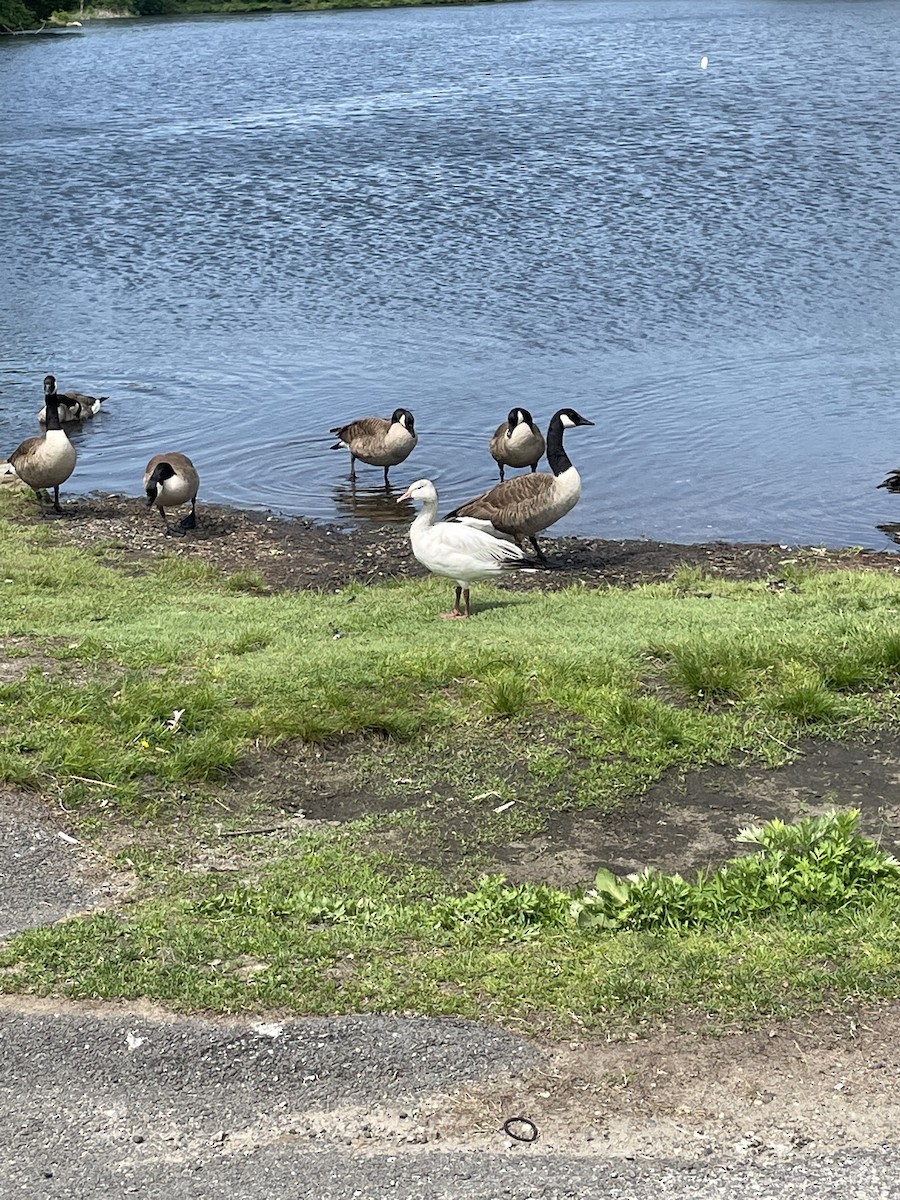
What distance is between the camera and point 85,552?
14.9 metres

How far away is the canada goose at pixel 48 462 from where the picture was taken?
16969 mm

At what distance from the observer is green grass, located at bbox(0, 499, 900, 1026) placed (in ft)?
20.0

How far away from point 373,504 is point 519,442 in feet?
6.51

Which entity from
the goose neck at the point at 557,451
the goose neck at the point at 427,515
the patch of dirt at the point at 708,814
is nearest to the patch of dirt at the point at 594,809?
the patch of dirt at the point at 708,814

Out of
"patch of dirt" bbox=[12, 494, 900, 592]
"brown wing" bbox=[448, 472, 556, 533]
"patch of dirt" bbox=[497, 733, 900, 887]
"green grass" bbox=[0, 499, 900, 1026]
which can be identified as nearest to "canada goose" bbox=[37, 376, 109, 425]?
"patch of dirt" bbox=[12, 494, 900, 592]

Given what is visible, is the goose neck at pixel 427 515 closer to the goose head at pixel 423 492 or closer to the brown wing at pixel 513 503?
the goose head at pixel 423 492

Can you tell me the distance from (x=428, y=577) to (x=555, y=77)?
47.3m

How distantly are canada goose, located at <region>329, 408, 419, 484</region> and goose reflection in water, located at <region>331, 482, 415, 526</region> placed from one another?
1.06 ft

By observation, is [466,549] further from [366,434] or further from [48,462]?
[366,434]

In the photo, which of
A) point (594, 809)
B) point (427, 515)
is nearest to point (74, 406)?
point (427, 515)

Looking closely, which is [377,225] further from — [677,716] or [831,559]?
[677,716]

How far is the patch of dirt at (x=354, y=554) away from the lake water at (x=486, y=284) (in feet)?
4.05

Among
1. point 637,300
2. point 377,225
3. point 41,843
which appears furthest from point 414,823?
point 377,225

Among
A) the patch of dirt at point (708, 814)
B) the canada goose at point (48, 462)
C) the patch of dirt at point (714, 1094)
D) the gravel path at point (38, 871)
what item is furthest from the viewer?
the canada goose at point (48, 462)
